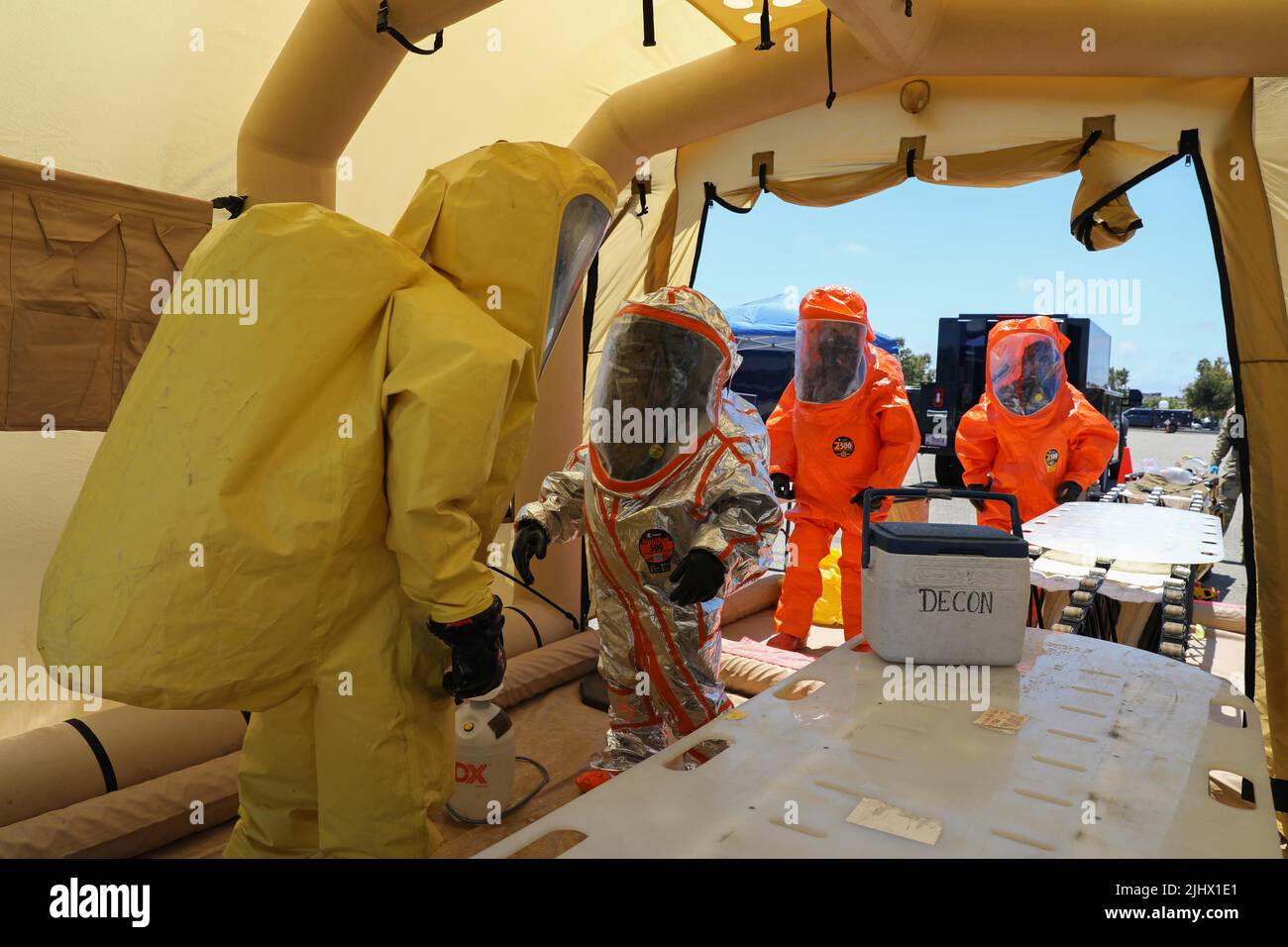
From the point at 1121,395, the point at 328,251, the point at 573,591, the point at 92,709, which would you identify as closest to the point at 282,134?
the point at 328,251

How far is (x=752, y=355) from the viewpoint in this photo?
43.2 ft

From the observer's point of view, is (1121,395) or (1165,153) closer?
(1165,153)

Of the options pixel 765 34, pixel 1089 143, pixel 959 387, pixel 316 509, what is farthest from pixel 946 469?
pixel 316 509

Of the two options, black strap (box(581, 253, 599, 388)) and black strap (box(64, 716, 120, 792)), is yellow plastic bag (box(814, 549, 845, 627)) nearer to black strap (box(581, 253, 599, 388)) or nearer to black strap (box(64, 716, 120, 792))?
black strap (box(581, 253, 599, 388))

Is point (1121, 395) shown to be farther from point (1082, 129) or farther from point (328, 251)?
point (328, 251)

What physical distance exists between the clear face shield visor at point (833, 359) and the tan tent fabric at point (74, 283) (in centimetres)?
323

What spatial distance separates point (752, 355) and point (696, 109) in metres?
9.48

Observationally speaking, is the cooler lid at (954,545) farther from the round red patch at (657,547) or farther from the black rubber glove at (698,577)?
the round red patch at (657,547)

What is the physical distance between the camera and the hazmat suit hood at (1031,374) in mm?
5098

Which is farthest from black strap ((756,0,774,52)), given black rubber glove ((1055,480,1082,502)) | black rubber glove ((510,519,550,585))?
black rubber glove ((1055,480,1082,502))

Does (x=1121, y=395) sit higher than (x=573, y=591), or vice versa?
(x=1121, y=395)

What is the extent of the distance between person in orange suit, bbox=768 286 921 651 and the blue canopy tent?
7.74 m

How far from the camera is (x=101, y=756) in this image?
267 cm

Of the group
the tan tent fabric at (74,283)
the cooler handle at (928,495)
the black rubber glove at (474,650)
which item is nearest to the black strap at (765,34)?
the cooler handle at (928,495)
